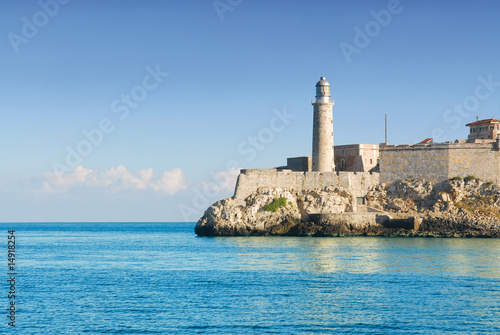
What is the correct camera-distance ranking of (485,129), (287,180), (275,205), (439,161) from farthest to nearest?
1. (485,129)
2. (439,161)
3. (287,180)
4. (275,205)

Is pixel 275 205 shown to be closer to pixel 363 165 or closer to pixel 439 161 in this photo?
pixel 363 165

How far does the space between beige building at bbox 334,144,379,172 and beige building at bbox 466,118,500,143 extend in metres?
8.57

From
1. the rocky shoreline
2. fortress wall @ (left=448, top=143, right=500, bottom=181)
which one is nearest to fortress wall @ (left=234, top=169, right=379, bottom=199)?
the rocky shoreline

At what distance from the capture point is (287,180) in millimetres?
48781

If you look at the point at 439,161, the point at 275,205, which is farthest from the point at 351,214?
the point at 439,161

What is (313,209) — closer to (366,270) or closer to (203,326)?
(366,270)

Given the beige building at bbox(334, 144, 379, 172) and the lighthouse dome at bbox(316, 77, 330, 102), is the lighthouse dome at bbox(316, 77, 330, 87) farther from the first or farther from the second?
the beige building at bbox(334, 144, 379, 172)

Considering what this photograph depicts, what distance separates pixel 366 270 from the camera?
27.1 meters

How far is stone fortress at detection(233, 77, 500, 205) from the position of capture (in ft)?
160

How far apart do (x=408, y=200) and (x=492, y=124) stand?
12149 mm

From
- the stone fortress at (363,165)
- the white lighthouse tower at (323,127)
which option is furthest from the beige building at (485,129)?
the white lighthouse tower at (323,127)

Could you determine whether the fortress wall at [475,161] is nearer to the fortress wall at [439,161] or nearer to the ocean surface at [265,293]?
the fortress wall at [439,161]

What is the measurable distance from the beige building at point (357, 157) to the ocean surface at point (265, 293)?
17.2 metres

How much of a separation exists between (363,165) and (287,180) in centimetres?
701
